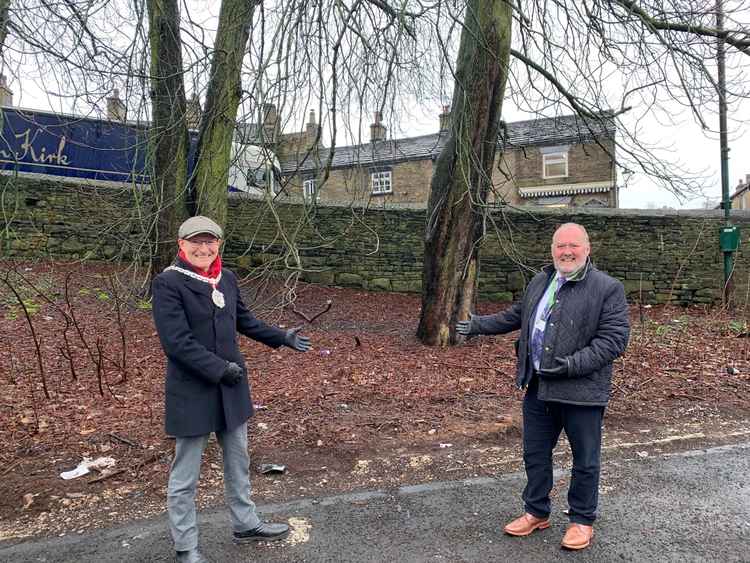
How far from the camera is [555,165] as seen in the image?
2986cm

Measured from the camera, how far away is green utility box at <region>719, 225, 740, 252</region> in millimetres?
12867

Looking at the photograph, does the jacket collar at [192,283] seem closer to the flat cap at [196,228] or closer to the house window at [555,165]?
the flat cap at [196,228]

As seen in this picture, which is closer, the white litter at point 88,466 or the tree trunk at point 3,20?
the white litter at point 88,466

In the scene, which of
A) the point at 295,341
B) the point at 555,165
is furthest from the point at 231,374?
the point at 555,165

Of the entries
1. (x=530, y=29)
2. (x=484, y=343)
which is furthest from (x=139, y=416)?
(x=530, y=29)

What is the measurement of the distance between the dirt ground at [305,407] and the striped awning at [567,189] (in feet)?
67.0

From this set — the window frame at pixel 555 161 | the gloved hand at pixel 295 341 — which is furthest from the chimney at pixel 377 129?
the window frame at pixel 555 161

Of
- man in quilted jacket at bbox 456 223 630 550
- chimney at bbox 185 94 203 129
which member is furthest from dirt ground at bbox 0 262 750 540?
chimney at bbox 185 94 203 129

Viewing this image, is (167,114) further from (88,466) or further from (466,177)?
(88,466)

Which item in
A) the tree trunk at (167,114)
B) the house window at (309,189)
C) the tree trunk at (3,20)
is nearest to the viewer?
the tree trunk at (3,20)

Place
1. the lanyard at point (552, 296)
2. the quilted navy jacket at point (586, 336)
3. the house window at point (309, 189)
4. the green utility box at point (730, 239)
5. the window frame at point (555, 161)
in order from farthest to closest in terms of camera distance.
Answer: the window frame at point (555, 161)
the green utility box at point (730, 239)
the house window at point (309, 189)
the lanyard at point (552, 296)
the quilted navy jacket at point (586, 336)

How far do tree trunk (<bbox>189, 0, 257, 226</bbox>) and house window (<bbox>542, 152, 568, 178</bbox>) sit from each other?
2464 centimetres

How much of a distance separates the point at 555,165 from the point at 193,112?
2631 cm

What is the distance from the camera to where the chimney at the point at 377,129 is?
647 cm
